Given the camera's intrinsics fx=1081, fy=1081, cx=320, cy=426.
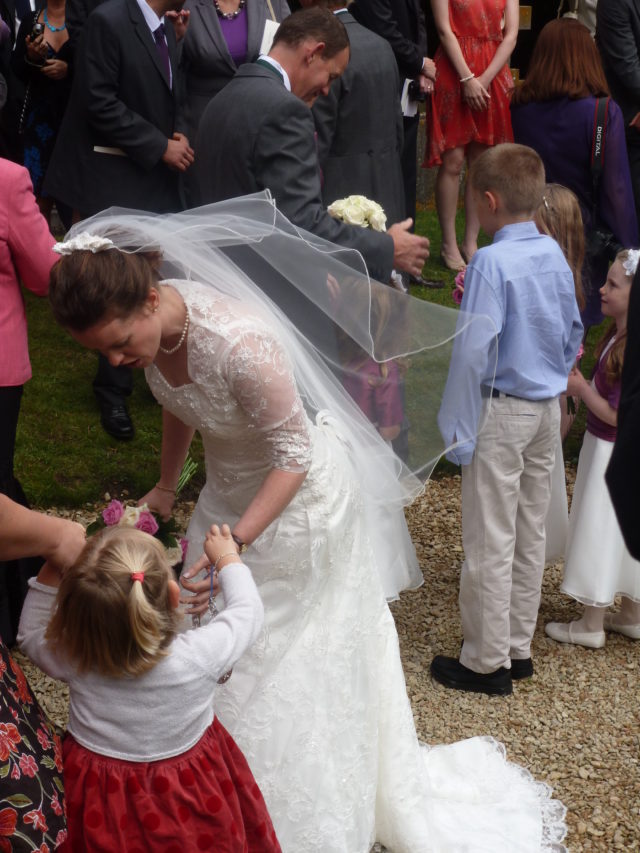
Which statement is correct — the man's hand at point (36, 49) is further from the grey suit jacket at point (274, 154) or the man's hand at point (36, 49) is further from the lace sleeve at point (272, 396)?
the lace sleeve at point (272, 396)

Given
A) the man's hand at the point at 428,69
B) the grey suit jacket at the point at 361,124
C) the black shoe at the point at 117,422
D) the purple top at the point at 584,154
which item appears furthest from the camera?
the man's hand at the point at 428,69

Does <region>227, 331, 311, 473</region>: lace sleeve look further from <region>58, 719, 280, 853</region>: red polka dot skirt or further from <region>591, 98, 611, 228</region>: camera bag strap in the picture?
<region>591, 98, 611, 228</region>: camera bag strap

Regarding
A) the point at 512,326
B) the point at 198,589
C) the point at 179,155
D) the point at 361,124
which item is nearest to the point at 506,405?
the point at 512,326

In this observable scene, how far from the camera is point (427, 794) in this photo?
3.43m

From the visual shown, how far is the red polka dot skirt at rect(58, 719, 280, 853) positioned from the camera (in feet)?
7.99

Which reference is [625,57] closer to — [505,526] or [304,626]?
[505,526]

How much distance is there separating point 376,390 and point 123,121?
270 cm

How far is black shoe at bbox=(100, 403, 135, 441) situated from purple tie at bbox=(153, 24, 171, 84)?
179 centimetres

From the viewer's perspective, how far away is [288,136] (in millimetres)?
4117

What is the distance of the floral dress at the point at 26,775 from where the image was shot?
2178mm

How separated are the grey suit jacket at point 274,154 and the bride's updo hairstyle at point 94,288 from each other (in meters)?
1.48

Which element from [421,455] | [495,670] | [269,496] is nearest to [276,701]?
[269,496]

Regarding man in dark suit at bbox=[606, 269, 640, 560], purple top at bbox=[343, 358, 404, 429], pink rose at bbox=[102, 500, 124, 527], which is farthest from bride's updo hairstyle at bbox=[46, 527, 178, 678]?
purple top at bbox=[343, 358, 404, 429]

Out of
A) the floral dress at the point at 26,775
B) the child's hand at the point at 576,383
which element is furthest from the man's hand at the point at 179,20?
the floral dress at the point at 26,775
